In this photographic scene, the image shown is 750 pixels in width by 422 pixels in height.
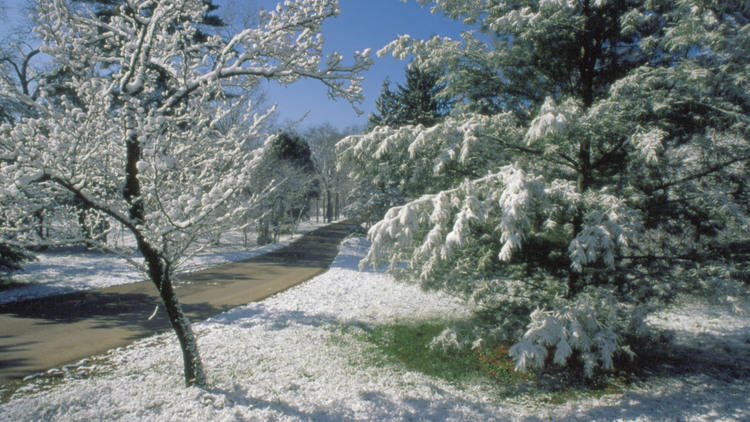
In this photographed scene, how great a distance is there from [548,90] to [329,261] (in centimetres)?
1340

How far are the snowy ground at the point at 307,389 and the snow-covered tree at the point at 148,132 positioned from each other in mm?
739

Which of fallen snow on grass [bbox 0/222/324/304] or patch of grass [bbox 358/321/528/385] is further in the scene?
fallen snow on grass [bbox 0/222/324/304]

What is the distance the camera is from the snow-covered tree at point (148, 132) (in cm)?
365

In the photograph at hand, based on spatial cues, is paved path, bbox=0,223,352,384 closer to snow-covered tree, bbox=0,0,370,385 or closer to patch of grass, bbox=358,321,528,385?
snow-covered tree, bbox=0,0,370,385

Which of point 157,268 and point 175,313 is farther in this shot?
point 175,313

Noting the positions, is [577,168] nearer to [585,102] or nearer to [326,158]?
[585,102]

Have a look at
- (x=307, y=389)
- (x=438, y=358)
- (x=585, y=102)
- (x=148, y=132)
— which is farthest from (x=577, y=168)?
(x=148, y=132)

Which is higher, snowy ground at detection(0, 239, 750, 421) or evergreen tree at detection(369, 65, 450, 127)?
evergreen tree at detection(369, 65, 450, 127)

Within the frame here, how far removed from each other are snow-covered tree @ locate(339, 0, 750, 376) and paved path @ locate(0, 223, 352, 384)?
145 inches

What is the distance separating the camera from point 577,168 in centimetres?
598

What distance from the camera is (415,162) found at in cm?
573

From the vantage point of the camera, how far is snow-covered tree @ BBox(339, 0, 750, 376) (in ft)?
14.3

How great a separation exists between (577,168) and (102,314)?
10767mm

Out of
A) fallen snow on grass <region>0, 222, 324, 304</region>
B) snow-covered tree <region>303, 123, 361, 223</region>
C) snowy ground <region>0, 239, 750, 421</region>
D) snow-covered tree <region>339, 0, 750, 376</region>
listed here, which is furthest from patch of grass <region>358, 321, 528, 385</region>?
snow-covered tree <region>303, 123, 361, 223</region>
